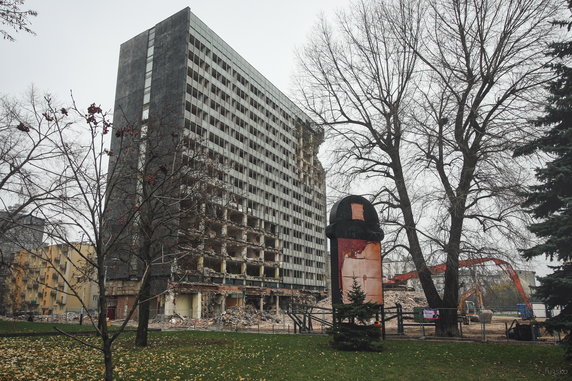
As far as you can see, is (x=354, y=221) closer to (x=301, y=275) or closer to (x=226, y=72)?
(x=226, y=72)

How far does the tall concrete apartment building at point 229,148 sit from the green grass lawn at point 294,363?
35.1m

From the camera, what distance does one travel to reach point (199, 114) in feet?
209

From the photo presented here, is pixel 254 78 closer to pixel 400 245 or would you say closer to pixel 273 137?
pixel 273 137

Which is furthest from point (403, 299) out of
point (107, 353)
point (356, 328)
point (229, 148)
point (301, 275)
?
point (107, 353)

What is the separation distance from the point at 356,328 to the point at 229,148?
187ft

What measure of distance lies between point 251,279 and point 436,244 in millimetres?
50716

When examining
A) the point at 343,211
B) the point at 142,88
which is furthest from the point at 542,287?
the point at 142,88

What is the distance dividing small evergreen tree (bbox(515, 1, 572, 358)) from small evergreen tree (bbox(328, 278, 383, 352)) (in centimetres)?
609

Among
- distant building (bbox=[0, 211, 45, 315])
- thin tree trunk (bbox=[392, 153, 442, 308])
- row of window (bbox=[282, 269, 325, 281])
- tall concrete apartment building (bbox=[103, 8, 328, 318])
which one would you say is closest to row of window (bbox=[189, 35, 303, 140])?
tall concrete apartment building (bbox=[103, 8, 328, 318])

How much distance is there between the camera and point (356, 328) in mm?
15703

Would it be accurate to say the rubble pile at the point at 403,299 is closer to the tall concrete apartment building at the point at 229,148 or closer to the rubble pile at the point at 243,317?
the rubble pile at the point at 243,317

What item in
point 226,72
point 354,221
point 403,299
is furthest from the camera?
point 226,72

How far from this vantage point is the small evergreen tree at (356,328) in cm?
1540

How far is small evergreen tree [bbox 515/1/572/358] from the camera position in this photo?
35.1 ft
